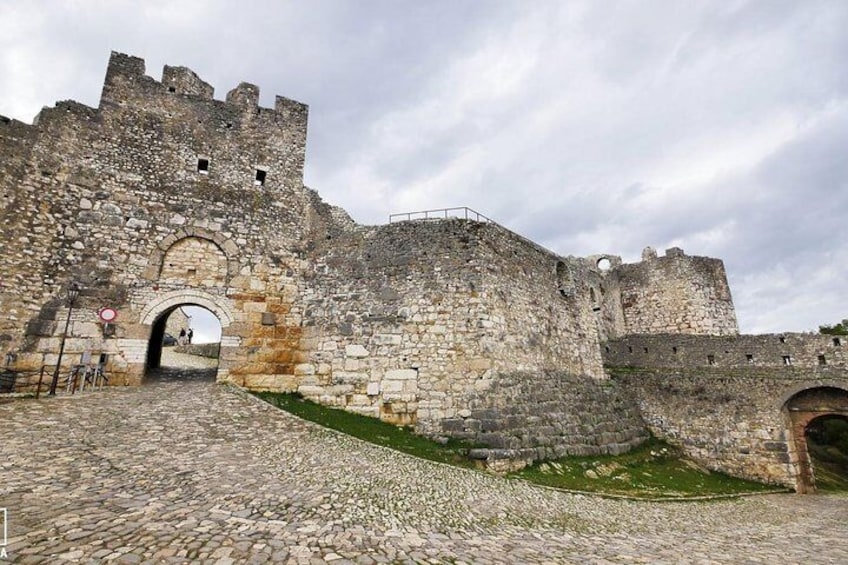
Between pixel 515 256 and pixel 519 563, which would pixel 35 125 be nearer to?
pixel 515 256

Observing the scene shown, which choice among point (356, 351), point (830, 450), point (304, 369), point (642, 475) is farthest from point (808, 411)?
point (304, 369)

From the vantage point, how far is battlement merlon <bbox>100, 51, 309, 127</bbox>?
15.7m

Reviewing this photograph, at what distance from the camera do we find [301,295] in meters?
16.1

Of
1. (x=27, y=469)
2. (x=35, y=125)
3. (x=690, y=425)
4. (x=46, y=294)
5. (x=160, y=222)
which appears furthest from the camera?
(x=690, y=425)

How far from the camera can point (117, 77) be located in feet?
51.8

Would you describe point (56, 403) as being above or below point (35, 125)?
below

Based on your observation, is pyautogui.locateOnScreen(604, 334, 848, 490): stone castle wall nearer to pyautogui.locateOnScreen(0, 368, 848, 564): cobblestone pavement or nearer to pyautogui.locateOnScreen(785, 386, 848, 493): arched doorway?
pyautogui.locateOnScreen(785, 386, 848, 493): arched doorway

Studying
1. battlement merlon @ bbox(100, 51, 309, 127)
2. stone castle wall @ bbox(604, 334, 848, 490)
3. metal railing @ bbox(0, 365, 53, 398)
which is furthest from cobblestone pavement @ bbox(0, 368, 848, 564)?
battlement merlon @ bbox(100, 51, 309, 127)

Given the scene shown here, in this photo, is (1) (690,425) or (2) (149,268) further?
(1) (690,425)

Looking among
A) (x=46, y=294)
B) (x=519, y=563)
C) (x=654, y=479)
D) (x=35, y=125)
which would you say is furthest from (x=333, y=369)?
(x=35, y=125)

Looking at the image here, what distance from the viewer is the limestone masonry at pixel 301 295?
13391 millimetres

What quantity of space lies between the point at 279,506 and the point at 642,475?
43.1 feet

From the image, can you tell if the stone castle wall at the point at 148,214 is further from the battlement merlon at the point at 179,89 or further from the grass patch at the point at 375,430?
the grass patch at the point at 375,430

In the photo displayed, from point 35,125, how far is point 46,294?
19.4ft
